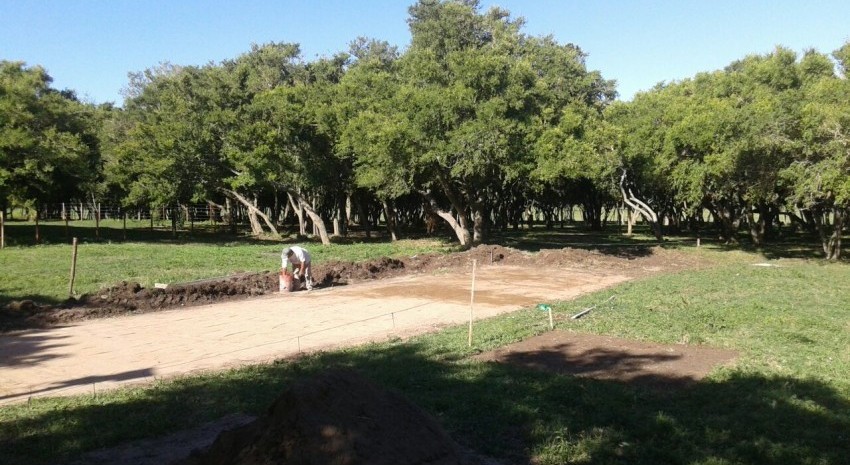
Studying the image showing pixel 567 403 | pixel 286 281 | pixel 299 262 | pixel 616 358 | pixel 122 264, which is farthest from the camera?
pixel 122 264

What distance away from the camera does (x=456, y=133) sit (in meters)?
23.9

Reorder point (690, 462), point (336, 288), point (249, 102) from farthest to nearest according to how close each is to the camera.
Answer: point (249, 102) < point (336, 288) < point (690, 462)

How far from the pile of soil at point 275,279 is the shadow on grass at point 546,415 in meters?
6.64

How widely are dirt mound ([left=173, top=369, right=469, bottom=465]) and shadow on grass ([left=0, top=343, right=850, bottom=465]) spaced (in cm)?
138

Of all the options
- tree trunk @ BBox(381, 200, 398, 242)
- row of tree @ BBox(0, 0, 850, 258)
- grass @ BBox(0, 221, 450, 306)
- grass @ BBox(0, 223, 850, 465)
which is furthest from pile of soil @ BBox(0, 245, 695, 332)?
tree trunk @ BBox(381, 200, 398, 242)

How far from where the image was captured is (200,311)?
14195 millimetres

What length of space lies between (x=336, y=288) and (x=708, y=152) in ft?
60.8

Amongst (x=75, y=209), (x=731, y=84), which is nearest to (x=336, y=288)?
(x=731, y=84)

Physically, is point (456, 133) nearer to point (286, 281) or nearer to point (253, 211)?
point (286, 281)

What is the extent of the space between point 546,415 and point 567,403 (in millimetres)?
548

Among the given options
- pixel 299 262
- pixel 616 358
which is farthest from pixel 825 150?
pixel 299 262

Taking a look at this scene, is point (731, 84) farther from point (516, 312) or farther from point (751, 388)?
point (751, 388)

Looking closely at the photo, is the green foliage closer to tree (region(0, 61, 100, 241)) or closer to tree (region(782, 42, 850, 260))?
tree (region(0, 61, 100, 241))

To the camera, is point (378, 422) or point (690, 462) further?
point (690, 462)
